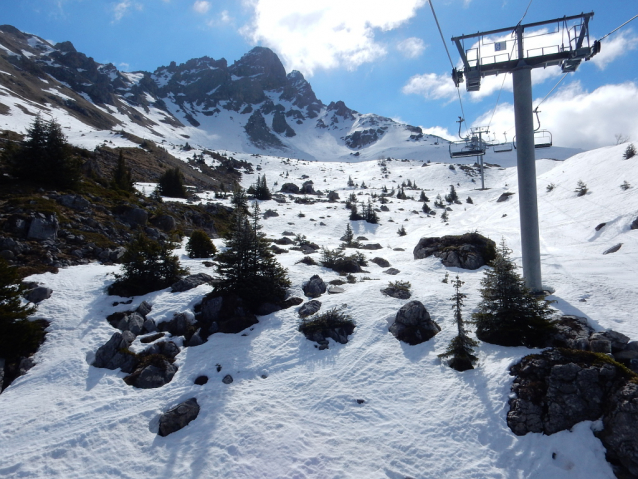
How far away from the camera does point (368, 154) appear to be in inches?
5271

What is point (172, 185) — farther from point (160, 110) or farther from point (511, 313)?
point (160, 110)

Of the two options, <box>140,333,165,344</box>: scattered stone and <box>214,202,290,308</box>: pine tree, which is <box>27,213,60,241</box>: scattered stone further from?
<box>214,202,290,308</box>: pine tree

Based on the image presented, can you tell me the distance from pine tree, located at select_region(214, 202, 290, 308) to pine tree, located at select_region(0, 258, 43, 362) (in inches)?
226

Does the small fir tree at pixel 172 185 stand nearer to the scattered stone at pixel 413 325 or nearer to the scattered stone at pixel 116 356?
the scattered stone at pixel 116 356

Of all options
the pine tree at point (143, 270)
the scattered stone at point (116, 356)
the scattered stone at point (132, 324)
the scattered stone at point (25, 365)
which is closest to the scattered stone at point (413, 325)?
the scattered stone at point (116, 356)

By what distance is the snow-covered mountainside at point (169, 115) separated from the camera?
7150cm

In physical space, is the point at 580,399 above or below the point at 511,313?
below

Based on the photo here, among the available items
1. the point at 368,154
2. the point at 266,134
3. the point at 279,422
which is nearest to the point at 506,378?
the point at 279,422

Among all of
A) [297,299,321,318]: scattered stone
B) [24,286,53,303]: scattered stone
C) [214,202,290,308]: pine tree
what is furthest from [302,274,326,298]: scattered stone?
[24,286,53,303]: scattered stone

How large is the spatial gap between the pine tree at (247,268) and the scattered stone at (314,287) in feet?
3.86

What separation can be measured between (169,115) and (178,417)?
155685 mm

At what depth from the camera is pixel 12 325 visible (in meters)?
9.66

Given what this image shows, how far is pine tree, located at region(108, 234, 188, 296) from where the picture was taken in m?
13.6

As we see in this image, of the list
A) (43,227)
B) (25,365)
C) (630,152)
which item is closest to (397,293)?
(25,365)
